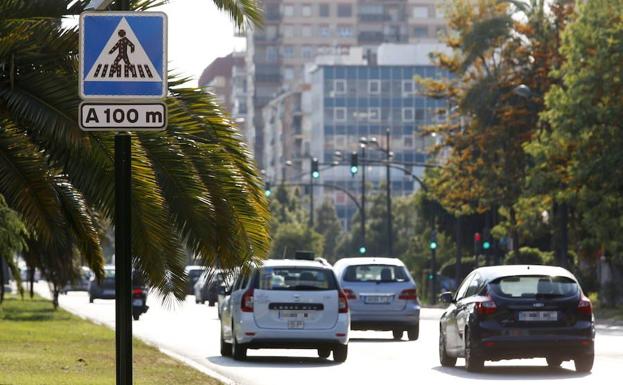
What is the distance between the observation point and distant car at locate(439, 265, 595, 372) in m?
24.3

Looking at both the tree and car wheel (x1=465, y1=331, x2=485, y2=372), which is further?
the tree

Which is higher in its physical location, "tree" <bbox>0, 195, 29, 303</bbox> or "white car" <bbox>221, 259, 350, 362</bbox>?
"tree" <bbox>0, 195, 29, 303</bbox>

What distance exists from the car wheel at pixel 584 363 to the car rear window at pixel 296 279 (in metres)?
4.47

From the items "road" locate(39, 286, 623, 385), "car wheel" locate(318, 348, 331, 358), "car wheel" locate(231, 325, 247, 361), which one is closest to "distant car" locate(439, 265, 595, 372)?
"road" locate(39, 286, 623, 385)

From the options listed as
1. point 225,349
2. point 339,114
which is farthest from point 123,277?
point 339,114

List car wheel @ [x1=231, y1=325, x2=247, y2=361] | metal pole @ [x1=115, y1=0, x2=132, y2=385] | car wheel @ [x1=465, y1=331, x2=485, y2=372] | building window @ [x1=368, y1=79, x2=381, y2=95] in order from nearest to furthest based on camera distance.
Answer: metal pole @ [x1=115, y1=0, x2=132, y2=385]
car wheel @ [x1=465, y1=331, x2=485, y2=372]
car wheel @ [x1=231, y1=325, x2=247, y2=361]
building window @ [x1=368, y1=79, x2=381, y2=95]

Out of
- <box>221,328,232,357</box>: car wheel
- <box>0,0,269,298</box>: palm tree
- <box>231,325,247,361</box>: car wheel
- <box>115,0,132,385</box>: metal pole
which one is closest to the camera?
<box>115,0,132,385</box>: metal pole

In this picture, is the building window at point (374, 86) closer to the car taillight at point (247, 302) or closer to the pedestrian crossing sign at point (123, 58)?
the car taillight at point (247, 302)

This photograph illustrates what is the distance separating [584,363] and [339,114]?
159 metres

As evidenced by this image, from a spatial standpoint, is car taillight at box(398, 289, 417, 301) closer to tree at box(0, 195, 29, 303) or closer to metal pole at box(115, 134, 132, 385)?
tree at box(0, 195, 29, 303)

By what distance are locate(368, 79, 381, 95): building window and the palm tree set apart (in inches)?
6523

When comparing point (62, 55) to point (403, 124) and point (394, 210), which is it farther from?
point (403, 124)

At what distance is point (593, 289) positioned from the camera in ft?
210

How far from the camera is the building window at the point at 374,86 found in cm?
18362
